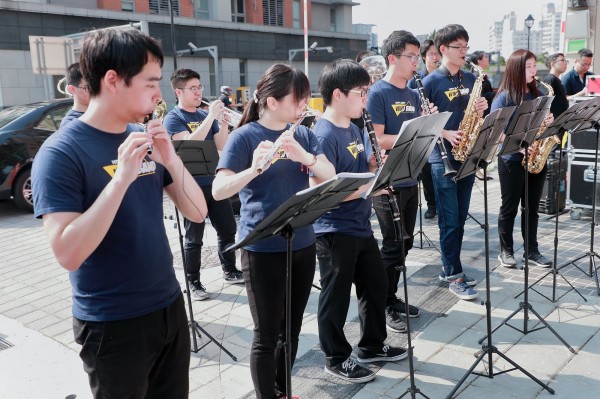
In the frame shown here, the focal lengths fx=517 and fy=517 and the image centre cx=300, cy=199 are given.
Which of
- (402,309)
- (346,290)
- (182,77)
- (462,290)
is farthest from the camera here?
(182,77)

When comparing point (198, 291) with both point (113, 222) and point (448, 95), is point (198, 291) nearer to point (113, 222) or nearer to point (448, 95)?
point (448, 95)

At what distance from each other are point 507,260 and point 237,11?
32.8 m

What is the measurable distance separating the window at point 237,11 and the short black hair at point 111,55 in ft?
113

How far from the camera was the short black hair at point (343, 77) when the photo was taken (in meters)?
3.28

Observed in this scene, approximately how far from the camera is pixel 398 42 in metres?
4.21

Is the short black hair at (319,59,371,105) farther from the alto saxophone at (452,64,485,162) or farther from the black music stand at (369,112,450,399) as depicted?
the alto saxophone at (452,64,485,162)

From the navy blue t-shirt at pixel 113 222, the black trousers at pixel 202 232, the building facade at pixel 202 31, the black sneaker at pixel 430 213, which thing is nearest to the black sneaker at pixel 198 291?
the black trousers at pixel 202 232

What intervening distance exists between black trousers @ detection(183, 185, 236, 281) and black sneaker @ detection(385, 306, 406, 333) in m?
1.57

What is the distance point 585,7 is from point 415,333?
8149 millimetres

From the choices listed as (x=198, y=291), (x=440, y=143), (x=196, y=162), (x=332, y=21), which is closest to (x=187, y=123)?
(x=196, y=162)

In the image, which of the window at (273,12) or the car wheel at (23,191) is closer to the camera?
the car wheel at (23,191)

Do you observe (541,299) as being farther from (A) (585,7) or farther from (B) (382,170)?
(A) (585,7)

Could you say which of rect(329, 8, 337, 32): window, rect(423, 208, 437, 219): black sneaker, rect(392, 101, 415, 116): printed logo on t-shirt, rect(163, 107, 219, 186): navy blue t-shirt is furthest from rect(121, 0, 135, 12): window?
rect(392, 101, 415, 116): printed logo on t-shirt

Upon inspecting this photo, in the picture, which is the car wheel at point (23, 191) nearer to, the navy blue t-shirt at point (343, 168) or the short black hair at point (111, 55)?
the navy blue t-shirt at point (343, 168)
